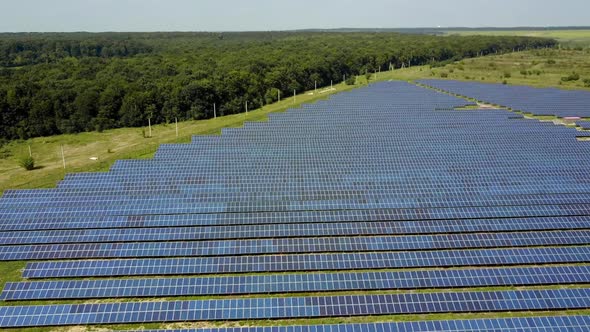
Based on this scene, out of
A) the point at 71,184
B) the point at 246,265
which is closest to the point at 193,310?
the point at 246,265

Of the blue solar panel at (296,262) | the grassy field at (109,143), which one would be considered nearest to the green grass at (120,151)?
the grassy field at (109,143)

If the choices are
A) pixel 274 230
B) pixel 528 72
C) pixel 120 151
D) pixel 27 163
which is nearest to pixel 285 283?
pixel 274 230

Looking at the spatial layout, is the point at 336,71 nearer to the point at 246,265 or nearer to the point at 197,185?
the point at 197,185

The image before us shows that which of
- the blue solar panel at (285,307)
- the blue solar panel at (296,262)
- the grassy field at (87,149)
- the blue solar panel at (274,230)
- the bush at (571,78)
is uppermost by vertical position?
the bush at (571,78)

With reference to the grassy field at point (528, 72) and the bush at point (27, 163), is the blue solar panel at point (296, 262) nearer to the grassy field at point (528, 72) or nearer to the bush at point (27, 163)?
the bush at point (27, 163)

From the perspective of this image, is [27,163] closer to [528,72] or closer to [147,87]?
[147,87]
